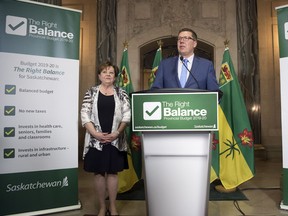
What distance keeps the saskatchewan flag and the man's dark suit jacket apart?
145 centimetres

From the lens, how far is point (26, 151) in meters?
2.48

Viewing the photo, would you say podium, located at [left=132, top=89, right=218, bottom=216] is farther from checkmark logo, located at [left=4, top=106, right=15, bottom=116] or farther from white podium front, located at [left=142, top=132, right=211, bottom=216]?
checkmark logo, located at [left=4, top=106, right=15, bottom=116]

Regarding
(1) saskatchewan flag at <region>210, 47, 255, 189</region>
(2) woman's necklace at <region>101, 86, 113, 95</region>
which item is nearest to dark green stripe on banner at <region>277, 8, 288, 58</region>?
(1) saskatchewan flag at <region>210, 47, 255, 189</region>

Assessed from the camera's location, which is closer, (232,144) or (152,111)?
(152,111)

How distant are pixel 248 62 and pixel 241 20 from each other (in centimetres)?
91

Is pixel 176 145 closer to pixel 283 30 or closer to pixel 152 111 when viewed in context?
pixel 152 111

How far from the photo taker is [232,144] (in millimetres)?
3426

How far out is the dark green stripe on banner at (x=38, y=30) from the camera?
2439 mm

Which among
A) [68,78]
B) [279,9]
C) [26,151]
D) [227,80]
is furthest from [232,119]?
[26,151]

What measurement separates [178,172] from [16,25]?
1.96 m

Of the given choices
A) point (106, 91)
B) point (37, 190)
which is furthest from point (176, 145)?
point (37, 190)

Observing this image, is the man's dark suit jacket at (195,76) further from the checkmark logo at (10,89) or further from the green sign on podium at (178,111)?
the checkmark logo at (10,89)

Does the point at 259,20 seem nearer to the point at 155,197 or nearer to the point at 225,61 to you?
the point at 225,61

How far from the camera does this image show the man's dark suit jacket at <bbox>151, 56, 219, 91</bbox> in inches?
82.5
